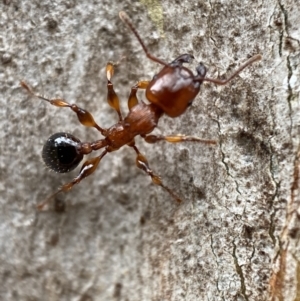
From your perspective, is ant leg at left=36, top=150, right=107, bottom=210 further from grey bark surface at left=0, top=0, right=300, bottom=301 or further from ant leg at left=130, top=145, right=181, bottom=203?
ant leg at left=130, top=145, right=181, bottom=203

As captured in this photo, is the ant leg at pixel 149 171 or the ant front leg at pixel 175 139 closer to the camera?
the ant front leg at pixel 175 139

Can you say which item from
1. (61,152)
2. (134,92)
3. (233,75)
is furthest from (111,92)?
(233,75)

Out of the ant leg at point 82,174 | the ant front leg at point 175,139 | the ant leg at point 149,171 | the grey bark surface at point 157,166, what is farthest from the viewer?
the ant leg at point 82,174

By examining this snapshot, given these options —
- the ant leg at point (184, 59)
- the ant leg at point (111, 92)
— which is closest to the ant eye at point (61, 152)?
the ant leg at point (111, 92)

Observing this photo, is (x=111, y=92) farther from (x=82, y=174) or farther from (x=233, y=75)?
(x=233, y=75)

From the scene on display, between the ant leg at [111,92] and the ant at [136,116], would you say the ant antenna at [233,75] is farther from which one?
the ant leg at [111,92]

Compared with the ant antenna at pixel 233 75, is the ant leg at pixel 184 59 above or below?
above

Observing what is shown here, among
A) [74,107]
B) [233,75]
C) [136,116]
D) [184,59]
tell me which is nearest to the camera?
[233,75]

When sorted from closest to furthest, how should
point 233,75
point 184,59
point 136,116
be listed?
point 233,75, point 184,59, point 136,116
